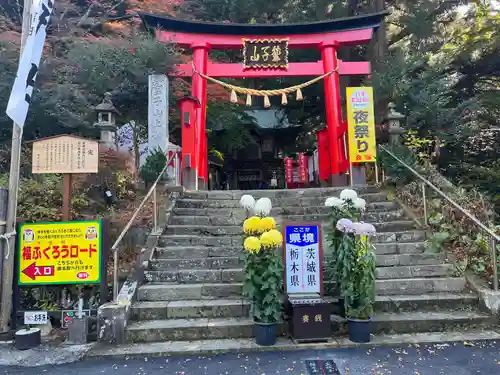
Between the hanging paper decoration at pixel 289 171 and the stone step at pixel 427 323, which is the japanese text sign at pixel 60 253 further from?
the hanging paper decoration at pixel 289 171

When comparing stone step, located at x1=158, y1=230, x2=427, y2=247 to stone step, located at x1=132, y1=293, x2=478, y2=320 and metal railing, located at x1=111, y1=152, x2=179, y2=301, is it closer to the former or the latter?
metal railing, located at x1=111, y1=152, x2=179, y2=301

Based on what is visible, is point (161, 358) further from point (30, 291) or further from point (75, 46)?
point (75, 46)

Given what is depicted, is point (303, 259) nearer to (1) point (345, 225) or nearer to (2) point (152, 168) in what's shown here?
(1) point (345, 225)

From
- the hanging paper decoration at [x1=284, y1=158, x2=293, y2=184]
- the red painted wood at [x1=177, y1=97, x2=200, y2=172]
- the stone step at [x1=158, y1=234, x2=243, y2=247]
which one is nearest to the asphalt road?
the stone step at [x1=158, y1=234, x2=243, y2=247]

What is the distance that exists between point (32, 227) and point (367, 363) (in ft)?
14.8

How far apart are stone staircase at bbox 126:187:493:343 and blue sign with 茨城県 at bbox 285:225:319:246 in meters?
1.05

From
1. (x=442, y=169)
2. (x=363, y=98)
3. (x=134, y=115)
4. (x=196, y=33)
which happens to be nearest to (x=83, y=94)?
(x=134, y=115)

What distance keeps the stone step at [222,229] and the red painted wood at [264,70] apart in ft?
18.0

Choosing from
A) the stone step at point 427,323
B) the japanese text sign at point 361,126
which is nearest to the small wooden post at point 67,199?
the stone step at point 427,323

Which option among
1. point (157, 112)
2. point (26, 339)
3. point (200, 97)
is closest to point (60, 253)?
point (26, 339)

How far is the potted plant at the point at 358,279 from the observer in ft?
13.4

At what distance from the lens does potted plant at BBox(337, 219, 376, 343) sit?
4086 millimetres

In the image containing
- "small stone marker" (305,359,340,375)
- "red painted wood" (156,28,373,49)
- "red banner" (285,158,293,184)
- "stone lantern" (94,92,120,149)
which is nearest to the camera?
"small stone marker" (305,359,340,375)

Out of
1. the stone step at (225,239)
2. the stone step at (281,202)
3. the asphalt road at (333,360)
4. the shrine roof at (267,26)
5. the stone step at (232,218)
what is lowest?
the asphalt road at (333,360)
